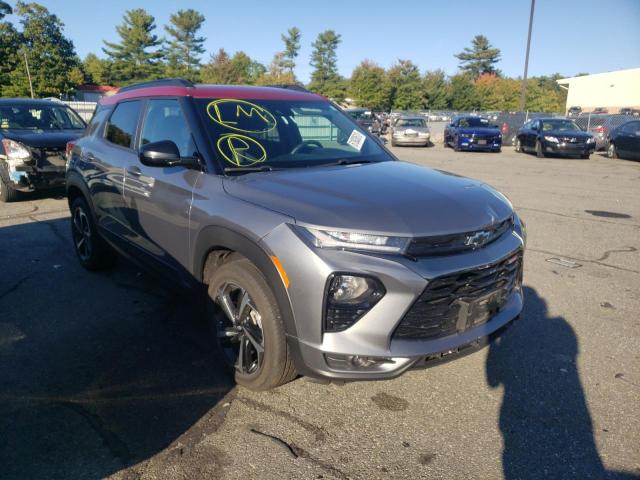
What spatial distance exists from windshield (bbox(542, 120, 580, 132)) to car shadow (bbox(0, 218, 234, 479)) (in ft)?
59.3

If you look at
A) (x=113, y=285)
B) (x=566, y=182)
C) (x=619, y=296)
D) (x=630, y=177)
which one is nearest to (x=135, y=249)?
(x=113, y=285)

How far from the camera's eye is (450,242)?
8.19ft

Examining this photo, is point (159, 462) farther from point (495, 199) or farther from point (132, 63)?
point (132, 63)

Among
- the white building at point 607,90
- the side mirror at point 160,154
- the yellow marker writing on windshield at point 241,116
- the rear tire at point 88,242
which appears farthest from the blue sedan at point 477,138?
the white building at point 607,90

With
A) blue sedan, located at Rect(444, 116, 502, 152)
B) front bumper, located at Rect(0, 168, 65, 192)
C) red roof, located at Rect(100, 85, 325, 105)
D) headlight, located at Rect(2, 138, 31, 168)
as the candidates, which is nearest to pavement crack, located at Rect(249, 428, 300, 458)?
red roof, located at Rect(100, 85, 325, 105)

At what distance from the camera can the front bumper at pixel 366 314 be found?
7.59 ft

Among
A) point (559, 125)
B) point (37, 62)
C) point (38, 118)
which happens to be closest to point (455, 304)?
point (38, 118)

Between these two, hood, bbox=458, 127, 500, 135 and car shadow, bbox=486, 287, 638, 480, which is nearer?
car shadow, bbox=486, 287, 638, 480

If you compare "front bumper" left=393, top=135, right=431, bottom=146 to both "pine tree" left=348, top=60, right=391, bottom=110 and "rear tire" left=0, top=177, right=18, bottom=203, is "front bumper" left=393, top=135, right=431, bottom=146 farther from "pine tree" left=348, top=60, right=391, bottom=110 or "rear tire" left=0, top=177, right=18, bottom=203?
"pine tree" left=348, top=60, right=391, bottom=110

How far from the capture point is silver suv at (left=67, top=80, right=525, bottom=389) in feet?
7.72

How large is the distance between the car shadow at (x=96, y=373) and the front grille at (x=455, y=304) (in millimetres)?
1294

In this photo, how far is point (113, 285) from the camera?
476 cm

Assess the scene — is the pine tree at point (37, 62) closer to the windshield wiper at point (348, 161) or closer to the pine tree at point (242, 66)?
the pine tree at point (242, 66)

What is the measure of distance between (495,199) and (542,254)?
10.5ft
